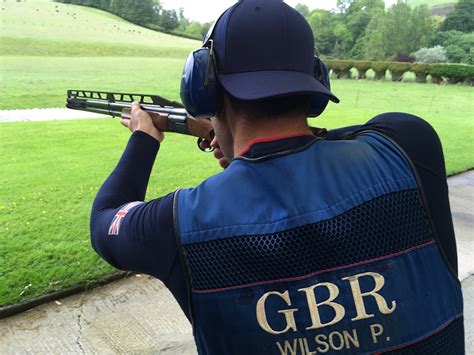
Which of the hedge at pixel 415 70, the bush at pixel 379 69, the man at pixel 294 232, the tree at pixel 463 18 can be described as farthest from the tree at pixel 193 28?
the man at pixel 294 232

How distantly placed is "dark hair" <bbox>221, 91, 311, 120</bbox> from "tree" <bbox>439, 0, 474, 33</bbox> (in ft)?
235

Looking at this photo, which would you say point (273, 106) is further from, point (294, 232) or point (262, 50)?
point (294, 232)

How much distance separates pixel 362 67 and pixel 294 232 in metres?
43.1

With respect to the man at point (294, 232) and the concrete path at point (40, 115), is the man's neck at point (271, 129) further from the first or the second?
the concrete path at point (40, 115)

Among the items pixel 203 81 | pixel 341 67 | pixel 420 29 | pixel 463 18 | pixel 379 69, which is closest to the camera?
pixel 203 81

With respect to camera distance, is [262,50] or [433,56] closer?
[262,50]

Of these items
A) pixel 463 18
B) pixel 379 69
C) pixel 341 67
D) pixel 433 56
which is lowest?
pixel 341 67

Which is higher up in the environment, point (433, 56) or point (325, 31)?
point (325, 31)

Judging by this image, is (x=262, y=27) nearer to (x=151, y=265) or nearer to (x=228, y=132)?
(x=228, y=132)

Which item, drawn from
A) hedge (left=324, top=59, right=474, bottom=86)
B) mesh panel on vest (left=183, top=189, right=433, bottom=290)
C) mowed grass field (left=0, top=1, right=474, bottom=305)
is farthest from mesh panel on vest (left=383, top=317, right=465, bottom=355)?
hedge (left=324, top=59, right=474, bottom=86)

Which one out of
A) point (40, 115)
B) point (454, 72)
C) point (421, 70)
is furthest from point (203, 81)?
point (421, 70)

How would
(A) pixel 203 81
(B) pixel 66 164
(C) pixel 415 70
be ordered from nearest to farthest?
(A) pixel 203 81 < (B) pixel 66 164 < (C) pixel 415 70

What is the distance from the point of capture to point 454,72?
120ft

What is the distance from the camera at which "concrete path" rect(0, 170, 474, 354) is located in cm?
300
